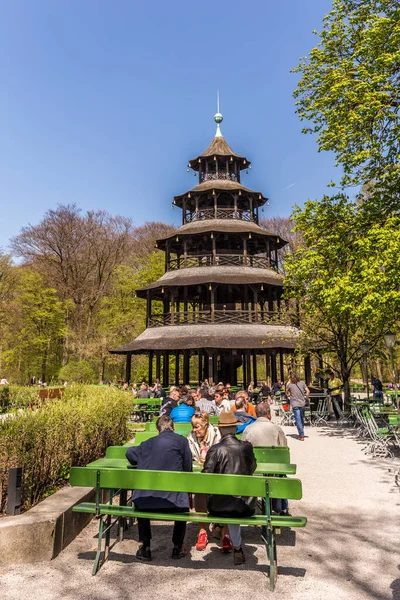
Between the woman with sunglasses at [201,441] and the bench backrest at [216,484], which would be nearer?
the bench backrest at [216,484]

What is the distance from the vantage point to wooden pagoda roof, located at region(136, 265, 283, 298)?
26.8 m

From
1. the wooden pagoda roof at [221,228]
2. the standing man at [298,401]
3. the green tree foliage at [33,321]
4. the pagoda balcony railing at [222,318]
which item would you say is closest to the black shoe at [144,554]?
the standing man at [298,401]

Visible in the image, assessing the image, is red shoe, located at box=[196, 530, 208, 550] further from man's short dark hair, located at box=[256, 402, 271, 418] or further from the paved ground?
man's short dark hair, located at box=[256, 402, 271, 418]

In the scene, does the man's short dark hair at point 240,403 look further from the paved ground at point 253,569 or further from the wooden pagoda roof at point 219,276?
the wooden pagoda roof at point 219,276

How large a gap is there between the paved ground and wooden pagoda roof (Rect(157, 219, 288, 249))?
2440 cm

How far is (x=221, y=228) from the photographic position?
96.8 feet

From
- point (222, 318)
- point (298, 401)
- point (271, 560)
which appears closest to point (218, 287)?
point (222, 318)

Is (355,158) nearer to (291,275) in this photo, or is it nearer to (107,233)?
(291,275)

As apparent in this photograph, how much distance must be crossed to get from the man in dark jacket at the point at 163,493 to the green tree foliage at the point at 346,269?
749 centimetres

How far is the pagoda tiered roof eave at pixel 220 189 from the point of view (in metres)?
33.1

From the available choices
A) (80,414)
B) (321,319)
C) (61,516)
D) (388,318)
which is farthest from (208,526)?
(321,319)

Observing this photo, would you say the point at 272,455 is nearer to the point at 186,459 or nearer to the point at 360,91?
the point at 186,459

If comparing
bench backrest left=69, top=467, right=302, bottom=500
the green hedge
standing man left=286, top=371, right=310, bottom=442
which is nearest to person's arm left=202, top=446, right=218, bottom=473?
bench backrest left=69, top=467, right=302, bottom=500

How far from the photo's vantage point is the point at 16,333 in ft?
130
